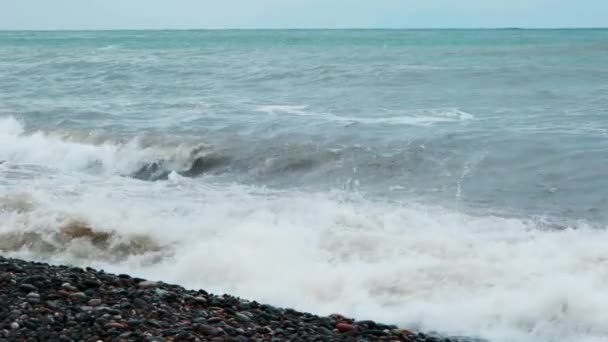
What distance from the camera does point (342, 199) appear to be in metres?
11.2

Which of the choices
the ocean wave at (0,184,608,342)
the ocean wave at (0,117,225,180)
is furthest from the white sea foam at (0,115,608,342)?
the ocean wave at (0,117,225,180)

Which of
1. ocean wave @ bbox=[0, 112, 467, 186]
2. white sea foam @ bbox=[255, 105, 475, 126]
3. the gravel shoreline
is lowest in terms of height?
the gravel shoreline

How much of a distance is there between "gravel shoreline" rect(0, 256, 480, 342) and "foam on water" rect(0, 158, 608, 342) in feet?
2.70

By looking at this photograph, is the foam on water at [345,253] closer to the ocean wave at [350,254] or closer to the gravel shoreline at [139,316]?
the ocean wave at [350,254]

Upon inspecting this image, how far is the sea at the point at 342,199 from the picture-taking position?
725cm

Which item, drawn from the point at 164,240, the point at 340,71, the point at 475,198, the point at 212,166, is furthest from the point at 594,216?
the point at 340,71

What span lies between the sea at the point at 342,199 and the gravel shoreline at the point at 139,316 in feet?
2.93

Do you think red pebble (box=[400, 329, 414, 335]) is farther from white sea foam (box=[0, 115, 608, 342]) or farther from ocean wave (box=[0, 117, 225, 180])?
ocean wave (box=[0, 117, 225, 180])

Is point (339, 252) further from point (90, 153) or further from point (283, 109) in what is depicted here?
point (283, 109)

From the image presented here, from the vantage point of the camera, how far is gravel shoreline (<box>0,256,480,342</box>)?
525 cm

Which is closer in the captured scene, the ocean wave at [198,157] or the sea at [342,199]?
the sea at [342,199]

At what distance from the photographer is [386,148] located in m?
14.5

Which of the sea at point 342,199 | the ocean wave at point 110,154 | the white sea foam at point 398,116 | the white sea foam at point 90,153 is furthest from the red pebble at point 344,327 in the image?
the white sea foam at point 398,116

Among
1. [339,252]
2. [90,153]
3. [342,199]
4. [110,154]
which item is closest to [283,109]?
[110,154]
